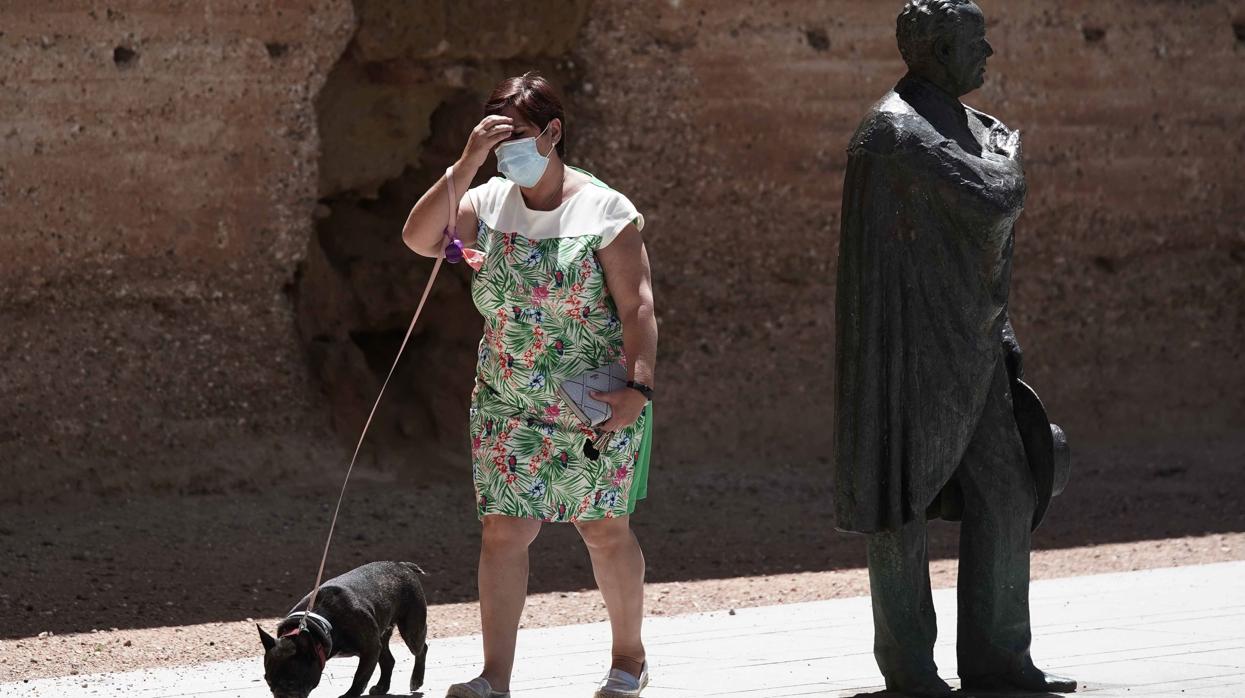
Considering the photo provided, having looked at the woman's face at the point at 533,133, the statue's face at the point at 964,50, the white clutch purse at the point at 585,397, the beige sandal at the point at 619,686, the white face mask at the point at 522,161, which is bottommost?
the beige sandal at the point at 619,686

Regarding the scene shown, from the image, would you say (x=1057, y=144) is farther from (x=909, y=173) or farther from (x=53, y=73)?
(x=909, y=173)

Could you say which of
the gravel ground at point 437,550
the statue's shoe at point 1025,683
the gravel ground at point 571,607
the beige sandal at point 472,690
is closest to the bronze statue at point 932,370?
the statue's shoe at point 1025,683

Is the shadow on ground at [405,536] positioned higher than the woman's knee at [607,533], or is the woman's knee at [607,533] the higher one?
the woman's knee at [607,533]

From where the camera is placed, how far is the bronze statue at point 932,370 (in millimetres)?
4203

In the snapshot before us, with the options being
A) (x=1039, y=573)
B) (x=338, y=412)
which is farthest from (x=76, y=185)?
(x=1039, y=573)

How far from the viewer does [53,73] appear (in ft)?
29.6

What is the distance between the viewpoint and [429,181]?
1035cm

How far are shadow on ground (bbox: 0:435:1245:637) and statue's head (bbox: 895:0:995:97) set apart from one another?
3.86m

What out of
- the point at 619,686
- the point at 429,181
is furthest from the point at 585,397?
the point at 429,181

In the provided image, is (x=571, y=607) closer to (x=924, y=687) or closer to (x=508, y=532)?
(x=508, y=532)

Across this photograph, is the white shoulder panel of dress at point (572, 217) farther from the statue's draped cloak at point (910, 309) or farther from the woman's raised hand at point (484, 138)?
the statue's draped cloak at point (910, 309)

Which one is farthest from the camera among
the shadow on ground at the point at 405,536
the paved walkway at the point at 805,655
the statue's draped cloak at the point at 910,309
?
the shadow on ground at the point at 405,536

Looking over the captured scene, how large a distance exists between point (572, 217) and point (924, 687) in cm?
141

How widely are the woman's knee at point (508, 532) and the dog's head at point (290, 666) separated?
51 cm
